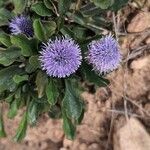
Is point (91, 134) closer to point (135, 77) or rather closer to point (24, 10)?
point (135, 77)

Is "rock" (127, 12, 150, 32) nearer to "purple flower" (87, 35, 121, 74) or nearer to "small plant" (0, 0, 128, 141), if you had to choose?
"small plant" (0, 0, 128, 141)

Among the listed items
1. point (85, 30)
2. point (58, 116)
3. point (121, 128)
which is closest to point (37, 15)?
point (85, 30)

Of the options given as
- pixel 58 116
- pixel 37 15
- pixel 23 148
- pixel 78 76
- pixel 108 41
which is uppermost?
pixel 37 15

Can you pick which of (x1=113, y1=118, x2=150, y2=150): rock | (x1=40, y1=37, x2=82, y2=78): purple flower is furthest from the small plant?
(x1=113, y1=118, x2=150, y2=150): rock

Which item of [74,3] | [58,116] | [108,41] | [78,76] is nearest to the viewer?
[108,41]

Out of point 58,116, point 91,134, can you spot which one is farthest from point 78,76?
point 91,134

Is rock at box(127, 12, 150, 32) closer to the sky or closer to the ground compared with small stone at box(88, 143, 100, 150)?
closer to the sky

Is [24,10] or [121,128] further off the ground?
[24,10]

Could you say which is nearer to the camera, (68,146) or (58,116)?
(58,116)

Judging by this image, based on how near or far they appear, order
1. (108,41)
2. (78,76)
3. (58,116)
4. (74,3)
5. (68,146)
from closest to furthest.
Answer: (108,41)
(78,76)
(74,3)
(58,116)
(68,146)
